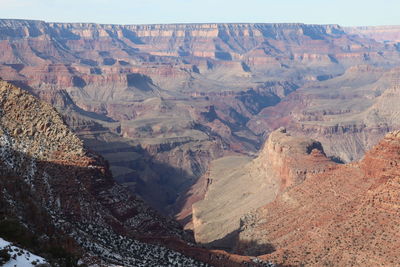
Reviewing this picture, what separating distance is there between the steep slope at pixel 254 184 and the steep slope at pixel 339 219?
8713 mm

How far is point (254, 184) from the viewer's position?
11244 cm

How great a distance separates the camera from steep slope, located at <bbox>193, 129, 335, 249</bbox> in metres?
90.3

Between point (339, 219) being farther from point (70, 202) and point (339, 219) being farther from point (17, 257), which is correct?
point (17, 257)

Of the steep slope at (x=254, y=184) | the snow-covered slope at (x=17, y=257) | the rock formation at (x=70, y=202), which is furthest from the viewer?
the steep slope at (x=254, y=184)

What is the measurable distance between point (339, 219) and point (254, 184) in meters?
56.0

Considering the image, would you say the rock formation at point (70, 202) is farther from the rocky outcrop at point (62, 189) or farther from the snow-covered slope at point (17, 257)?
the snow-covered slope at point (17, 257)

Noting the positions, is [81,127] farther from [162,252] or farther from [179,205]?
[162,252]

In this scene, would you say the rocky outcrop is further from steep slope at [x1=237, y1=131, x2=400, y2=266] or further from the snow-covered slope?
steep slope at [x1=237, y1=131, x2=400, y2=266]

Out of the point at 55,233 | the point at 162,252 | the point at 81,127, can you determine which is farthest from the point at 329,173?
the point at 81,127

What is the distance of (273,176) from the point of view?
351 ft

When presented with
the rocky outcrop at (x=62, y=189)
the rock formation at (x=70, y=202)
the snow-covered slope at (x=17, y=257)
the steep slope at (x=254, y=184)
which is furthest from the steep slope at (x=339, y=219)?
the snow-covered slope at (x=17, y=257)

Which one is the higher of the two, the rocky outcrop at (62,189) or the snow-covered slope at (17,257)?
the rocky outcrop at (62,189)

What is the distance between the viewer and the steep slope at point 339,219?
50.3 meters

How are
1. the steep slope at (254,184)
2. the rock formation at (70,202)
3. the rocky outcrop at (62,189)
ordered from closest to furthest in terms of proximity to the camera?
the rock formation at (70,202) < the rocky outcrop at (62,189) < the steep slope at (254,184)
